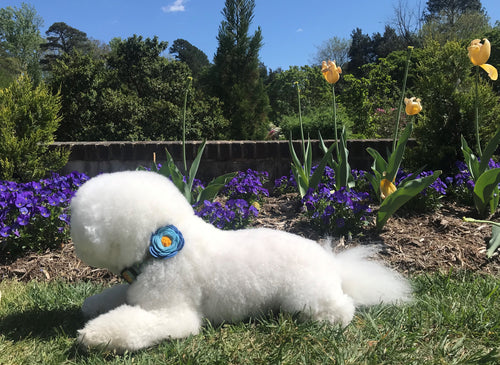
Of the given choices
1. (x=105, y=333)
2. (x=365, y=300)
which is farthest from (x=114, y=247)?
(x=365, y=300)

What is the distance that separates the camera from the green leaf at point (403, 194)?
104 inches

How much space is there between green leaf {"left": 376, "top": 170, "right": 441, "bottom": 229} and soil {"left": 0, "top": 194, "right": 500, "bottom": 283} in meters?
0.21

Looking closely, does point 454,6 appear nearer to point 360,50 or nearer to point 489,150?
point 360,50

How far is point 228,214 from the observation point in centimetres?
279

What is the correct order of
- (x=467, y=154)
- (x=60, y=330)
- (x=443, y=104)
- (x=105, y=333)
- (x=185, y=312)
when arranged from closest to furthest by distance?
(x=105, y=333)
(x=185, y=312)
(x=60, y=330)
(x=467, y=154)
(x=443, y=104)

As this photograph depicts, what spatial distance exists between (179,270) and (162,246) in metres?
0.13

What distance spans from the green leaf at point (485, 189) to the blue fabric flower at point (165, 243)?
2.61 meters

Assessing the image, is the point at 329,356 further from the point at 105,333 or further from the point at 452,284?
the point at 452,284

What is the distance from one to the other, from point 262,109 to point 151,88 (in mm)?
3295

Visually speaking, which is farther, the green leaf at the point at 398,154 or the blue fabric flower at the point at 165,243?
the green leaf at the point at 398,154

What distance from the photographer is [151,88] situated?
10.2 meters

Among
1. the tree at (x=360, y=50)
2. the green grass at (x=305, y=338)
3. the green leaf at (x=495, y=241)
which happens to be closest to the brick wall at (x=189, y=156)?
the green leaf at (x=495, y=241)

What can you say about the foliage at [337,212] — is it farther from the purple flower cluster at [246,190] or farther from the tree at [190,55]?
the tree at [190,55]

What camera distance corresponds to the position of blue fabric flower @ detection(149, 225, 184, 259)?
1.52 m
